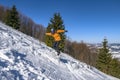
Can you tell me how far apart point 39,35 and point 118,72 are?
6076 cm

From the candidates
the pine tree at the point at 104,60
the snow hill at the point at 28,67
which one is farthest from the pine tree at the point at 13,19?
the snow hill at the point at 28,67

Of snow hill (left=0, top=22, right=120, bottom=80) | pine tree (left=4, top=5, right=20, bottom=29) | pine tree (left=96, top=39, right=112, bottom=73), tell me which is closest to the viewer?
snow hill (left=0, top=22, right=120, bottom=80)

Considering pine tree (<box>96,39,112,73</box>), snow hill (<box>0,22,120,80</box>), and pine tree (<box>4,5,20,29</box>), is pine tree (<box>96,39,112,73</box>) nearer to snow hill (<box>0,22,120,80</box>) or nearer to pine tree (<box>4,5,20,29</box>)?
pine tree (<box>4,5,20,29</box>)

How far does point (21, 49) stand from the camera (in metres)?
14.7

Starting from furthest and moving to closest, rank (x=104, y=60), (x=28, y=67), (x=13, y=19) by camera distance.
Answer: (x=13, y=19)
(x=104, y=60)
(x=28, y=67)

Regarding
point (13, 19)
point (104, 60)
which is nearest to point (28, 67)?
point (104, 60)

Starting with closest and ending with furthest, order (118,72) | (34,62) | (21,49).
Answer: (34,62), (21,49), (118,72)

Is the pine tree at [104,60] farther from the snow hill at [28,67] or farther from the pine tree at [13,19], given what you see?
the snow hill at [28,67]

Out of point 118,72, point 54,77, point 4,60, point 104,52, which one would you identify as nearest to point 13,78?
point 4,60

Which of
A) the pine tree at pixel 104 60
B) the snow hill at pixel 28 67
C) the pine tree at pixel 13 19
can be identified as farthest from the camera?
the pine tree at pixel 13 19

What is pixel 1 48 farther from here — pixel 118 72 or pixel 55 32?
pixel 118 72

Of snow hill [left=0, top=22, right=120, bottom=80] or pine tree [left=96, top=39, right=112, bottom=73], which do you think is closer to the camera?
snow hill [left=0, top=22, right=120, bottom=80]

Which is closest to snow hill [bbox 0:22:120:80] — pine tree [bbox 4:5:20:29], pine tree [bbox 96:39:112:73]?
pine tree [bbox 96:39:112:73]

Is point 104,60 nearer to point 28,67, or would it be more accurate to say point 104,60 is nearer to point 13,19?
point 13,19
